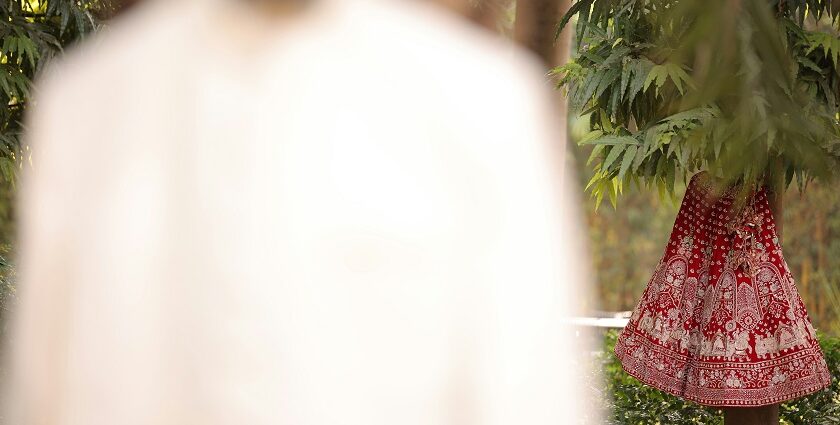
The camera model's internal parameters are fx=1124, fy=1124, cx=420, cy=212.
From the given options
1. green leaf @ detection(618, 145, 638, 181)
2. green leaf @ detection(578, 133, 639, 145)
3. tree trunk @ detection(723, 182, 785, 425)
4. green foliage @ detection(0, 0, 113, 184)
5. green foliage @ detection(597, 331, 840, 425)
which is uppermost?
green foliage @ detection(0, 0, 113, 184)

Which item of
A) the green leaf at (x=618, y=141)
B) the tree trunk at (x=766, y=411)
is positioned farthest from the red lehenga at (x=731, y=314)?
the green leaf at (x=618, y=141)

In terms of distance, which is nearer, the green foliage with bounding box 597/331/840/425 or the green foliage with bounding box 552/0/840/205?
the green foliage with bounding box 552/0/840/205

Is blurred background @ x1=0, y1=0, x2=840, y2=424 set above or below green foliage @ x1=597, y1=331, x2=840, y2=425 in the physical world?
above

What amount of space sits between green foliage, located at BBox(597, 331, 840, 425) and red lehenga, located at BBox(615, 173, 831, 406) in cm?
82

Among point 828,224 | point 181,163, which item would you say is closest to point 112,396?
point 181,163

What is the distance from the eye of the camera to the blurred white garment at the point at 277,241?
92 centimetres

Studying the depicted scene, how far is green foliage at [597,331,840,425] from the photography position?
176 inches

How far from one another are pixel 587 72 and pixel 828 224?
5522 millimetres

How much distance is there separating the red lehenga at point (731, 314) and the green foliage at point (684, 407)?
2.68 ft

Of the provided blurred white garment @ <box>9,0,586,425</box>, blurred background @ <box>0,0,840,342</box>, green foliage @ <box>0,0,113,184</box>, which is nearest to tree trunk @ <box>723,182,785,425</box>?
blurred background @ <box>0,0,840,342</box>

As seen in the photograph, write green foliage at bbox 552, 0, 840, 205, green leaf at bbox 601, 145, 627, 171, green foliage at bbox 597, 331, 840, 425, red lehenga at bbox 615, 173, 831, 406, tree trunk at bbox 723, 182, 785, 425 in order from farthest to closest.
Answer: green foliage at bbox 597, 331, 840, 425
tree trunk at bbox 723, 182, 785, 425
red lehenga at bbox 615, 173, 831, 406
green leaf at bbox 601, 145, 627, 171
green foliage at bbox 552, 0, 840, 205

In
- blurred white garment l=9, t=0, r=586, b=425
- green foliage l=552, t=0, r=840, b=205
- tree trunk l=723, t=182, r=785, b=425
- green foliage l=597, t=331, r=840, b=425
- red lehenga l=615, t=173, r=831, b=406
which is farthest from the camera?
green foliage l=597, t=331, r=840, b=425

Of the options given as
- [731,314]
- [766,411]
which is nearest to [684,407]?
[766,411]

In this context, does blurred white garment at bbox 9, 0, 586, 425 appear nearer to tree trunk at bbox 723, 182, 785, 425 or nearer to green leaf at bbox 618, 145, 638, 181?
green leaf at bbox 618, 145, 638, 181
